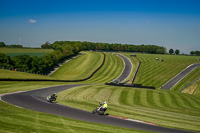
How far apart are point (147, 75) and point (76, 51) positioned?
96.1 metres

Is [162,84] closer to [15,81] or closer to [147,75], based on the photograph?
[147,75]

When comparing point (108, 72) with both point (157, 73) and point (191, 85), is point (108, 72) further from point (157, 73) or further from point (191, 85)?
point (191, 85)

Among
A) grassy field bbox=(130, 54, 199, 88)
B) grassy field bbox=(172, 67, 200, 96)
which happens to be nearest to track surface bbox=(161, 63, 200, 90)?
grassy field bbox=(172, 67, 200, 96)

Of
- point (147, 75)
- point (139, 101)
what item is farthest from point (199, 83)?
point (139, 101)

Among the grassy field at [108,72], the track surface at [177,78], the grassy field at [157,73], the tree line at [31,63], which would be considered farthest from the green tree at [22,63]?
the track surface at [177,78]

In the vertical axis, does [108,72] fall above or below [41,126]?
below

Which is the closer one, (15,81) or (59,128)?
(59,128)

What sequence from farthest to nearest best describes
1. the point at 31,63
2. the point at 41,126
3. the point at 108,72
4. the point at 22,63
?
the point at 31,63 < the point at 22,63 < the point at 108,72 < the point at 41,126

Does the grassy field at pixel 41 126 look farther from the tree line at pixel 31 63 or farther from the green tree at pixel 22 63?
the green tree at pixel 22 63

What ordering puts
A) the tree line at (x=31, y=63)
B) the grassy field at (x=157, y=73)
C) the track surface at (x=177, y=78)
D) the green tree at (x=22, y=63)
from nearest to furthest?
the track surface at (x=177, y=78), the grassy field at (x=157, y=73), the tree line at (x=31, y=63), the green tree at (x=22, y=63)

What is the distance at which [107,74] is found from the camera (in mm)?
104750

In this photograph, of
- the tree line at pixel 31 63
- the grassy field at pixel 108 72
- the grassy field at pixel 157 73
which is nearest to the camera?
the grassy field at pixel 157 73

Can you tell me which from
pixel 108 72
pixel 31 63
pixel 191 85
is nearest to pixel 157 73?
pixel 191 85

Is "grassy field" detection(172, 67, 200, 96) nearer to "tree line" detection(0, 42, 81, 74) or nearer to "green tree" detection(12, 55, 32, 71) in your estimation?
"tree line" detection(0, 42, 81, 74)
